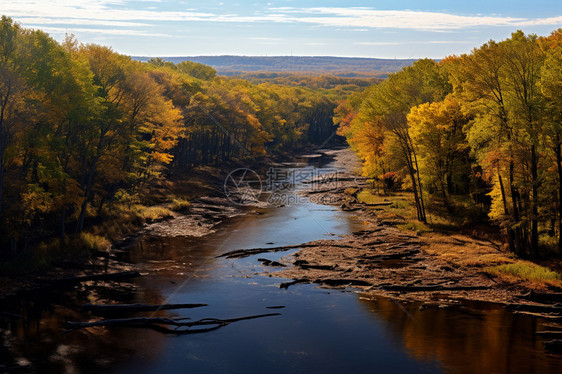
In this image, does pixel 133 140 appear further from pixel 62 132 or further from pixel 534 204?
pixel 534 204

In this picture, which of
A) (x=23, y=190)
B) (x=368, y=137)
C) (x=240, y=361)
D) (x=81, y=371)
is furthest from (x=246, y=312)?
(x=368, y=137)

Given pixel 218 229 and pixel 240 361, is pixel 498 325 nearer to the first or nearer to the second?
pixel 240 361

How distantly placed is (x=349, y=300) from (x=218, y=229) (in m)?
24.2

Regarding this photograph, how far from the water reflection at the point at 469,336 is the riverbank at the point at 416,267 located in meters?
1.81

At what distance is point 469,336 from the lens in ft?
80.2

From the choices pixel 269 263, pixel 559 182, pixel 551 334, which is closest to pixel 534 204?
pixel 559 182

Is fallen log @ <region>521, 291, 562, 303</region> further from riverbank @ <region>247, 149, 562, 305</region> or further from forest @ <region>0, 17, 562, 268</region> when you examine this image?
forest @ <region>0, 17, 562, 268</region>

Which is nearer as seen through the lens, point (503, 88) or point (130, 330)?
point (130, 330)

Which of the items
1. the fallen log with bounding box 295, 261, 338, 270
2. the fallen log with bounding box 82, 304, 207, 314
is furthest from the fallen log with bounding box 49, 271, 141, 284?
the fallen log with bounding box 295, 261, 338, 270

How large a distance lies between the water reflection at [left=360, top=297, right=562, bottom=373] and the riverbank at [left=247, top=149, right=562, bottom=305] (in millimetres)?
1806

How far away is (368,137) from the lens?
7050 cm

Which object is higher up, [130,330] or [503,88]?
[503,88]
